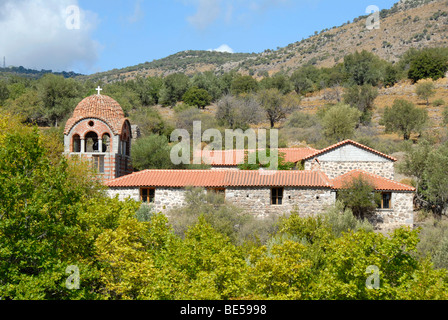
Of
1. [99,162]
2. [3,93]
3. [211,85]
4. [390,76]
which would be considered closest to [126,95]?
[211,85]

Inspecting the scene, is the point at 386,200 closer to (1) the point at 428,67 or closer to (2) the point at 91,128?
(2) the point at 91,128

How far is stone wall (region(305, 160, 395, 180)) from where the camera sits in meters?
26.8

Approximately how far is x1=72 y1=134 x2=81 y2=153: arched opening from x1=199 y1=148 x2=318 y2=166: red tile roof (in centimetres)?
830

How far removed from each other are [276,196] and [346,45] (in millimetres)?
76253

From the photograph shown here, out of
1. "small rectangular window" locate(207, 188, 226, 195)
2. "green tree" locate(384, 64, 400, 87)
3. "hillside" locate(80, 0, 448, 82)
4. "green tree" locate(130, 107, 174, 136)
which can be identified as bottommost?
"small rectangular window" locate(207, 188, 226, 195)

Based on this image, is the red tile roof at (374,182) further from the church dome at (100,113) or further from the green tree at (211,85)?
the green tree at (211,85)

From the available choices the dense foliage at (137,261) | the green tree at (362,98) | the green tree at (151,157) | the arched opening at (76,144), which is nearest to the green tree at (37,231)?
the dense foliage at (137,261)

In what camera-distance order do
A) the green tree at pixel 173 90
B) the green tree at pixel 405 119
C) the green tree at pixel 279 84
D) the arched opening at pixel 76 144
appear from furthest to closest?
the green tree at pixel 279 84, the green tree at pixel 173 90, the green tree at pixel 405 119, the arched opening at pixel 76 144

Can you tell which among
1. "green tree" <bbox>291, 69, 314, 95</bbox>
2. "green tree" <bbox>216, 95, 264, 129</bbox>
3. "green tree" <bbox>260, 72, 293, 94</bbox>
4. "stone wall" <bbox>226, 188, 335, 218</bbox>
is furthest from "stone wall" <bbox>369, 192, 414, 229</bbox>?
"green tree" <bbox>291, 69, 314, 95</bbox>

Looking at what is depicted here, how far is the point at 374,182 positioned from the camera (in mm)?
24516

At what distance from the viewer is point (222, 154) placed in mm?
31406

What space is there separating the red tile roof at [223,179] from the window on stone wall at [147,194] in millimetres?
452

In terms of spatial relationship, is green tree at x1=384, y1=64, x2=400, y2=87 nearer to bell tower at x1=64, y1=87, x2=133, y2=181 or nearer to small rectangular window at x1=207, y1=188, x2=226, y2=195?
small rectangular window at x1=207, y1=188, x2=226, y2=195

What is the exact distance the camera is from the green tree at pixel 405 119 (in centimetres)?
4500
